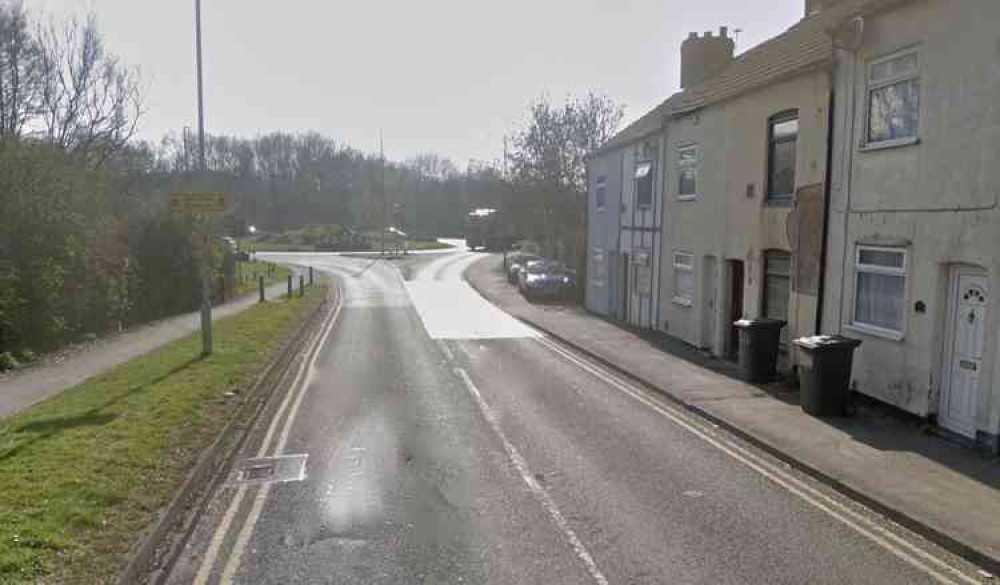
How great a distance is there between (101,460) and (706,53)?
19092 millimetres

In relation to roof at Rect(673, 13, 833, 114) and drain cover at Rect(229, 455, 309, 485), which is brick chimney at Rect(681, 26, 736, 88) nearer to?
roof at Rect(673, 13, 833, 114)

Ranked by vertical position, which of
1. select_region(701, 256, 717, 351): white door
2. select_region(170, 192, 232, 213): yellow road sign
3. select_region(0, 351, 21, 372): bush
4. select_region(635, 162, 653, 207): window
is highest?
select_region(635, 162, 653, 207): window

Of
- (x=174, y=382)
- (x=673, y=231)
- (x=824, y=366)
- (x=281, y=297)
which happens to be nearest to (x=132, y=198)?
(x=281, y=297)

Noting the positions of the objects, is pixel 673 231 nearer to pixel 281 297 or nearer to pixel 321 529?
pixel 321 529

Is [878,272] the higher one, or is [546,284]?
[878,272]

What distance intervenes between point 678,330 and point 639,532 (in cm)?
1277

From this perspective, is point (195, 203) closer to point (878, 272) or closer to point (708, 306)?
point (708, 306)

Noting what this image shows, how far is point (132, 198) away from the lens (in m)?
26.0

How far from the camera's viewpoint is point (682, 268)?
59.9 feet

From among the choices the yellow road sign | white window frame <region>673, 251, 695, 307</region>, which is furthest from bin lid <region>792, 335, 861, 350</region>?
the yellow road sign

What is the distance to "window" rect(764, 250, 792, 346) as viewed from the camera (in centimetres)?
1342

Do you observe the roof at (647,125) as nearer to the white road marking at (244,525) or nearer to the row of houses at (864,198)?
the row of houses at (864,198)

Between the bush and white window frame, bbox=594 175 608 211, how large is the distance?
692 inches

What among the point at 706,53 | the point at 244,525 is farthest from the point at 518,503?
the point at 706,53
